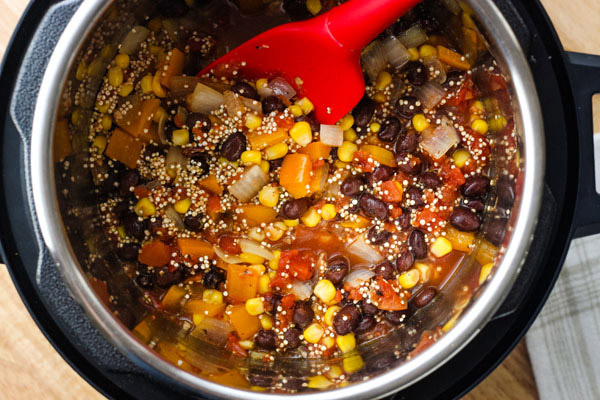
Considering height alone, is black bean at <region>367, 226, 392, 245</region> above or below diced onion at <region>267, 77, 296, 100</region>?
below

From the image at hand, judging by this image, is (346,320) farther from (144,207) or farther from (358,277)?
(144,207)

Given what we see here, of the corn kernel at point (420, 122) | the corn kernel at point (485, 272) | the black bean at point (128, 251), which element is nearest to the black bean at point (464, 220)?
the corn kernel at point (485, 272)

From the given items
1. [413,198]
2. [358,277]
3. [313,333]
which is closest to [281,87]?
[413,198]

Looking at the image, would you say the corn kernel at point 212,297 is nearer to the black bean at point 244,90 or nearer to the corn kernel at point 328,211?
the corn kernel at point 328,211

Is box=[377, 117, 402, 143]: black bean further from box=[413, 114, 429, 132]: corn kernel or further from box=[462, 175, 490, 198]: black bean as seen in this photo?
box=[462, 175, 490, 198]: black bean

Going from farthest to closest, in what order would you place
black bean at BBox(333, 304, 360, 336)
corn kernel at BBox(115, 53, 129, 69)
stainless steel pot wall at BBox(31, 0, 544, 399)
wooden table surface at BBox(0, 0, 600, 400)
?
wooden table surface at BBox(0, 0, 600, 400)
black bean at BBox(333, 304, 360, 336)
corn kernel at BBox(115, 53, 129, 69)
stainless steel pot wall at BBox(31, 0, 544, 399)

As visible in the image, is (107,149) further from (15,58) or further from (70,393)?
(70,393)

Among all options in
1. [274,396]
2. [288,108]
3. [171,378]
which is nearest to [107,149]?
[288,108]

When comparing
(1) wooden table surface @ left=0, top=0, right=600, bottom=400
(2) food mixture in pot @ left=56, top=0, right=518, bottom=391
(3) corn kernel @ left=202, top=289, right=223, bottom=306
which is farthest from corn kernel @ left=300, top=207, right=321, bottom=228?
(1) wooden table surface @ left=0, top=0, right=600, bottom=400
